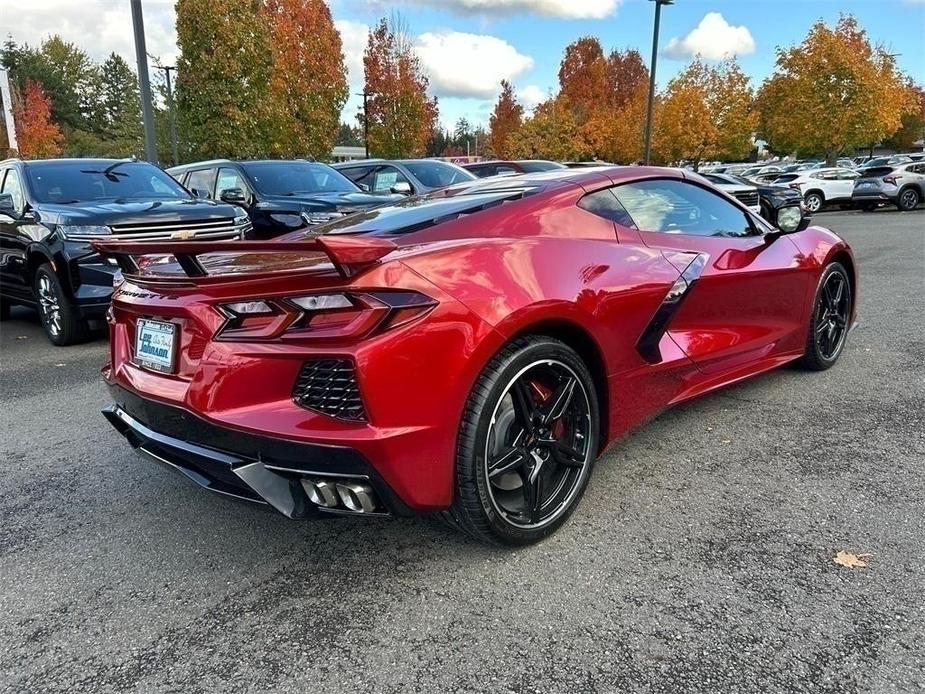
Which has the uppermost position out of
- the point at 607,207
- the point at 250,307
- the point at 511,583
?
the point at 607,207

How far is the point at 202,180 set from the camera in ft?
32.4

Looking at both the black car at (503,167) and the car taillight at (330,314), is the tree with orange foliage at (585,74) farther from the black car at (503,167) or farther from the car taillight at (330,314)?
the car taillight at (330,314)

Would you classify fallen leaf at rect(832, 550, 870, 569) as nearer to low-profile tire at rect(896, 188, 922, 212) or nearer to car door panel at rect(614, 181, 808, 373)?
car door panel at rect(614, 181, 808, 373)

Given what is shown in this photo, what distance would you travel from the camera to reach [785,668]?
6.56 feet

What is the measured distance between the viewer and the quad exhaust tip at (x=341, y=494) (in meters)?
2.21

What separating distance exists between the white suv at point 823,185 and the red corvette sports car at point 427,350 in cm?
2282

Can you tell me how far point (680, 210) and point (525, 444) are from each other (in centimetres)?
171

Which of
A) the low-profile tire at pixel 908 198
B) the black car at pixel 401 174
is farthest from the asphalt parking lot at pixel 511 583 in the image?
the low-profile tire at pixel 908 198

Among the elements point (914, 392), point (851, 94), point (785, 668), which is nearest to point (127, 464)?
point (785, 668)

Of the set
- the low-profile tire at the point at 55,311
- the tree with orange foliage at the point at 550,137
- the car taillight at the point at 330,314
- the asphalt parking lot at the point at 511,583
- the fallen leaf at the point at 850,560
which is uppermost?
the tree with orange foliage at the point at 550,137

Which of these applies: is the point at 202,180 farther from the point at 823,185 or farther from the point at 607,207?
the point at 823,185

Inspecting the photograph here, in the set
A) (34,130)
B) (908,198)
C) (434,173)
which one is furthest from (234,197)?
(34,130)

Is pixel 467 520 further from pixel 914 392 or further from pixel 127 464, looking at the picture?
pixel 914 392

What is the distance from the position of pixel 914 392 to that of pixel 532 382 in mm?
3080
